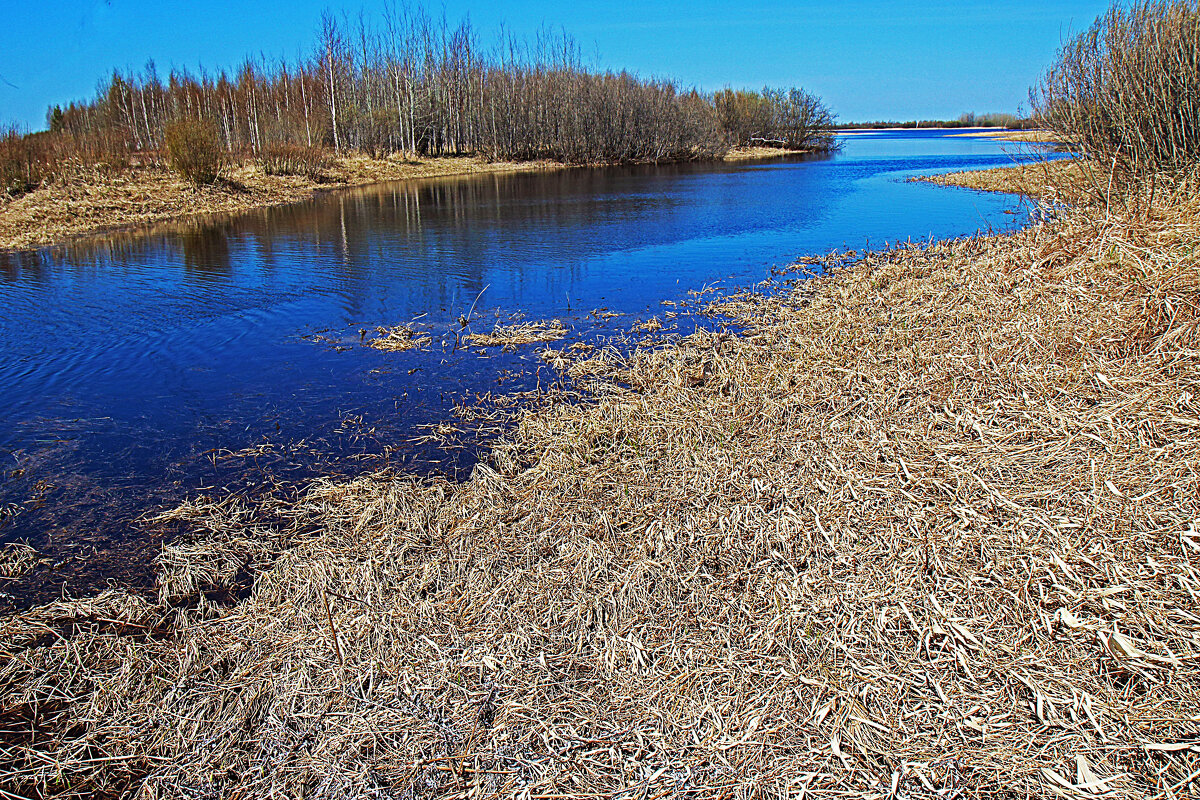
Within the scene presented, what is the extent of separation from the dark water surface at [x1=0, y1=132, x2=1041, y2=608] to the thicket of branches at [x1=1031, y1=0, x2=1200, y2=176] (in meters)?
1.11

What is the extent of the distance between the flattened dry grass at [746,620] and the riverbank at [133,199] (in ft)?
58.6

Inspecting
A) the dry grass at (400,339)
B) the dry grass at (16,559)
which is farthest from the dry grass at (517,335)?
the dry grass at (16,559)

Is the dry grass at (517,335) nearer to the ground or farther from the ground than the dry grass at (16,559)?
farther from the ground

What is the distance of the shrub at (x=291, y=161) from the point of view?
31.9m

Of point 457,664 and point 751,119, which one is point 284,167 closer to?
point 457,664

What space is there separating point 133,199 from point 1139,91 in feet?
84.1

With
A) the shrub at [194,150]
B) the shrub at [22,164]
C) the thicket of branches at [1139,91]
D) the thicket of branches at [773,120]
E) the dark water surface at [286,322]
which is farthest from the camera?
the thicket of branches at [773,120]

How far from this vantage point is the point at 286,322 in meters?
10.4

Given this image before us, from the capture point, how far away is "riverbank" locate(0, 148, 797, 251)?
60.1 ft

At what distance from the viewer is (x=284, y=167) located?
105 feet

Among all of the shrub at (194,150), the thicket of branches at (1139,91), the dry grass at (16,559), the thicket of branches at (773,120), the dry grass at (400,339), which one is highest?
the thicket of branches at (773,120)

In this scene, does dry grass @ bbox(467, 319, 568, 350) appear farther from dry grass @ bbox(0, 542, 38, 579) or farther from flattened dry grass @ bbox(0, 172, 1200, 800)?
dry grass @ bbox(0, 542, 38, 579)

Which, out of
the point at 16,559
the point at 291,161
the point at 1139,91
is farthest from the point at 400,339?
the point at 291,161

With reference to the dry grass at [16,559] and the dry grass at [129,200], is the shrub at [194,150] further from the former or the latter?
the dry grass at [16,559]
